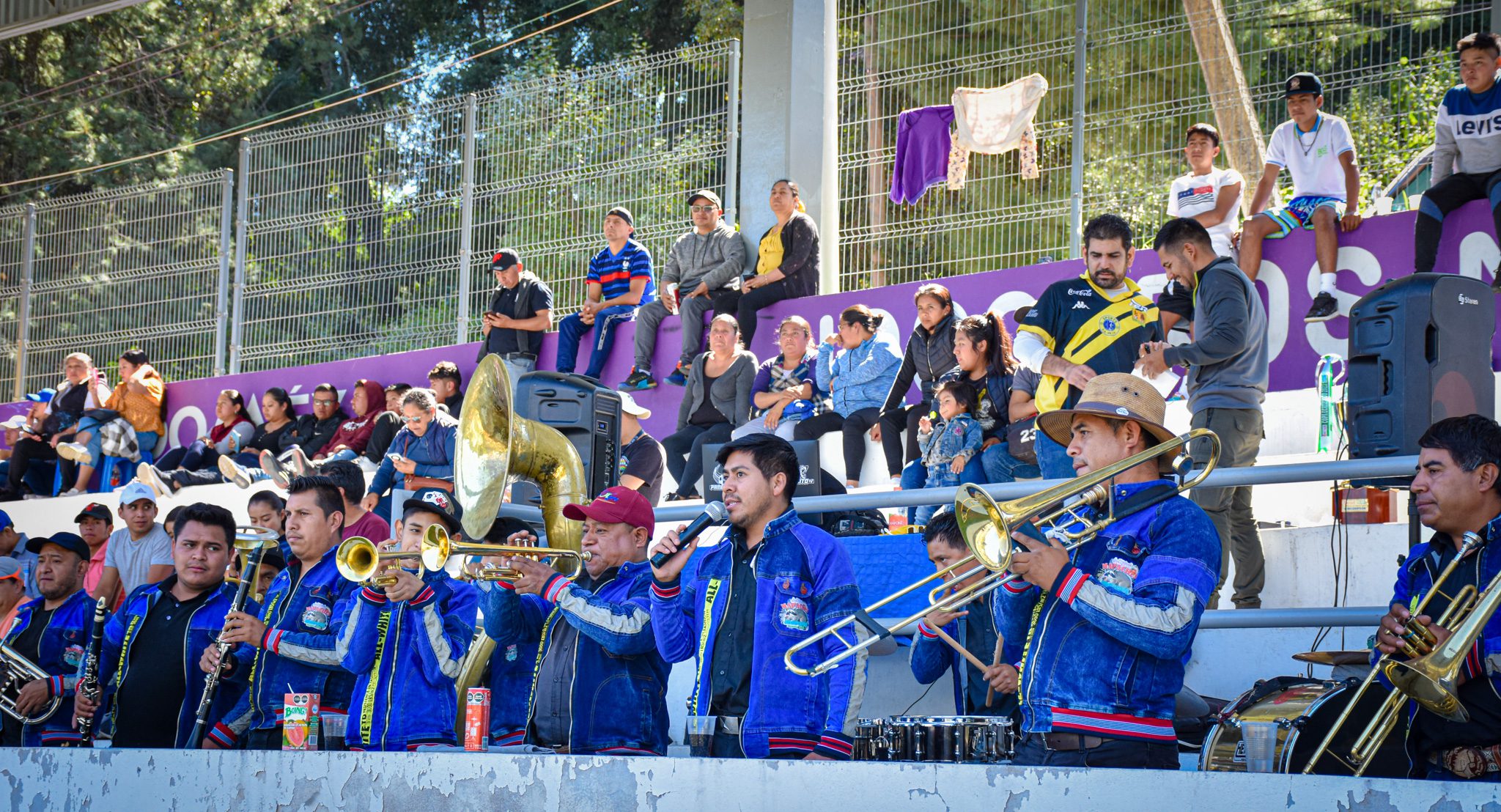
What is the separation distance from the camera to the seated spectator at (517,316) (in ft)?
42.2

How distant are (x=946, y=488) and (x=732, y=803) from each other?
239 centimetres

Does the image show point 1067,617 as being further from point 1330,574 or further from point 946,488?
point 1330,574

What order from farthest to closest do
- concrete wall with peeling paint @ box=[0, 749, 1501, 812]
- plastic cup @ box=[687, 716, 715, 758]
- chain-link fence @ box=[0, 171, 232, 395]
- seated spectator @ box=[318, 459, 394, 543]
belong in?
chain-link fence @ box=[0, 171, 232, 395] < seated spectator @ box=[318, 459, 394, 543] < plastic cup @ box=[687, 716, 715, 758] < concrete wall with peeling paint @ box=[0, 749, 1501, 812]

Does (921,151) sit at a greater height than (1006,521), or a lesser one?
greater

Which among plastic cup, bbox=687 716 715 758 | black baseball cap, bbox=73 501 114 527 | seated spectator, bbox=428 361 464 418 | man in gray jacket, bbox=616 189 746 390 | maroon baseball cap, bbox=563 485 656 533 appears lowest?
plastic cup, bbox=687 716 715 758

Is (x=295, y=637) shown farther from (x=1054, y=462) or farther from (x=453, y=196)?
(x=453, y=196)

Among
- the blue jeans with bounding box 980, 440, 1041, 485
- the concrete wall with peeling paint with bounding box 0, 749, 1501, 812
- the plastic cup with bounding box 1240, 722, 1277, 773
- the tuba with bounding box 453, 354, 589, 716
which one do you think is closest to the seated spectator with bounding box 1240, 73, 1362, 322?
the blue jeans with bounding box 980, 440, 1041, 485

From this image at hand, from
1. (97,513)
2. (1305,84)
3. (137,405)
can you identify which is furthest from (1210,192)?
(137,405)

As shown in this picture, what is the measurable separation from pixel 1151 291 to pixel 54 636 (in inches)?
247

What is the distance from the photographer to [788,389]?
33.6 ft

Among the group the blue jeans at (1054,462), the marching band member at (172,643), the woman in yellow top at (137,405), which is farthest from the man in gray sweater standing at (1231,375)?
the woman in yellow top at (137,405)

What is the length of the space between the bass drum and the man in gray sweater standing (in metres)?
2.03

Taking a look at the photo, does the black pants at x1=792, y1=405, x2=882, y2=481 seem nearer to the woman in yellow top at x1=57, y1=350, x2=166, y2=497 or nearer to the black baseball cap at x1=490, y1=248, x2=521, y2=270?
the black baseball cap at x1=490, y1=248, x2=521, y2=270

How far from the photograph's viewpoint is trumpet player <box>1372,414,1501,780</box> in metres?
4.12
